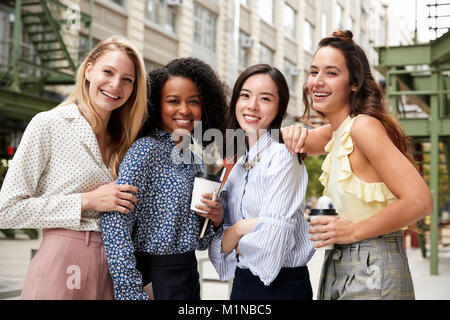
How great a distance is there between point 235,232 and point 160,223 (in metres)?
0.28

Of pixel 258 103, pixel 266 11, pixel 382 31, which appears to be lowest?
pixel 258 103

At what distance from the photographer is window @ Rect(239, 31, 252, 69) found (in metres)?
19.7

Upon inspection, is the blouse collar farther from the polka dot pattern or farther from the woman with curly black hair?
the polka dot pattern

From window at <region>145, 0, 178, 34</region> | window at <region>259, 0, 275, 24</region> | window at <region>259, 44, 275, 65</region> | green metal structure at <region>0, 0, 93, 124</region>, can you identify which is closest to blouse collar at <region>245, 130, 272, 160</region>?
green metal structure at <region>0, 0, 93, 124</region>

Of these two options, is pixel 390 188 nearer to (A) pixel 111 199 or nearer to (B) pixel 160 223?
(B) pixel 160 223

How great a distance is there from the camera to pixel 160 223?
201 centimetres

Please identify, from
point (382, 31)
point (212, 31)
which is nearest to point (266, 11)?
point (212, 31)

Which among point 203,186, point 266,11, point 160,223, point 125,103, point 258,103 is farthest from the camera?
point 266,11

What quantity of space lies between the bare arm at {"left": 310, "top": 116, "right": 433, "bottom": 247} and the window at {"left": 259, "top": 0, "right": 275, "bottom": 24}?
15717 millimetres

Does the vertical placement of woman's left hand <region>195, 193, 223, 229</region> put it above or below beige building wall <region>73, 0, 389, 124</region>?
below

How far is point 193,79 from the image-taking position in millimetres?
2355
